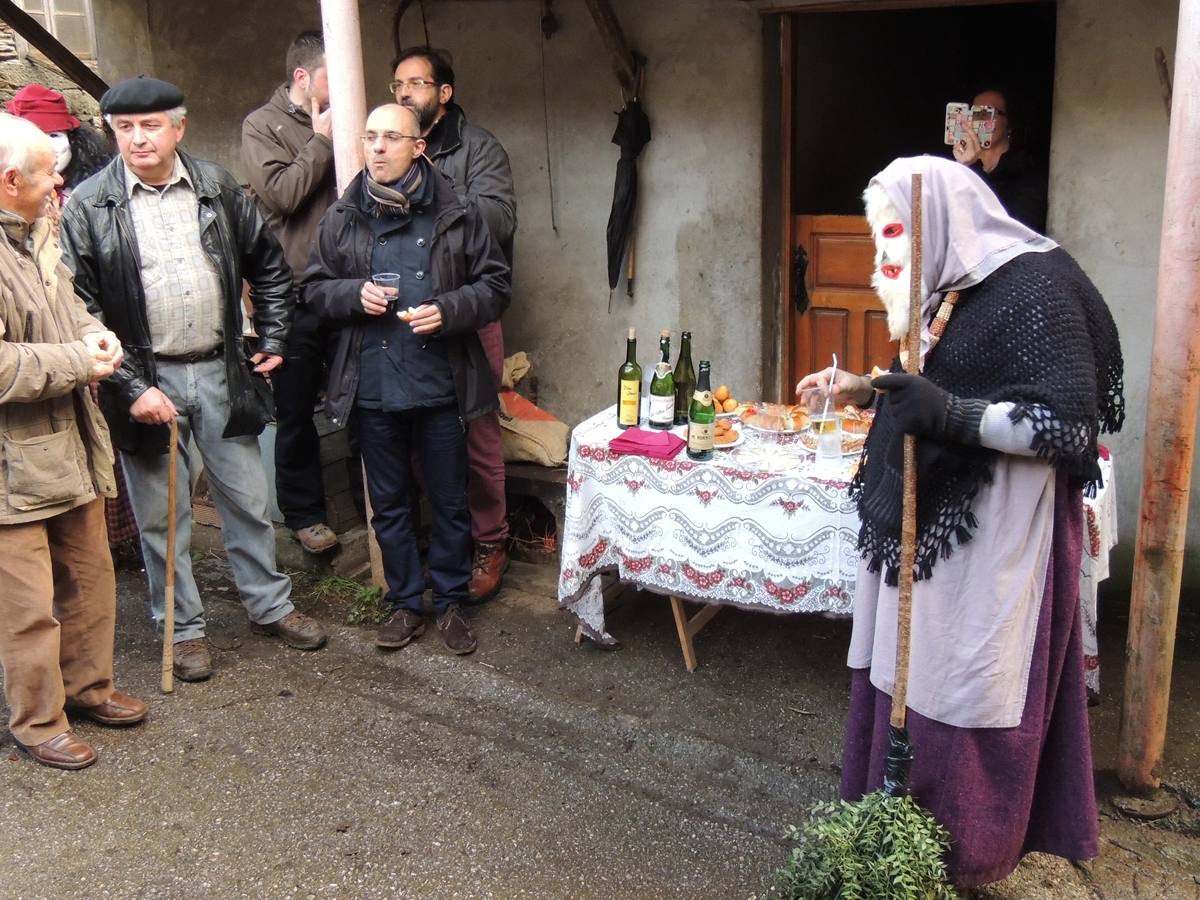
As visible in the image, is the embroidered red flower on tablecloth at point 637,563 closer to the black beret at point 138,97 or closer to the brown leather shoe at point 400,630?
the brown leather shoe at point 400,630

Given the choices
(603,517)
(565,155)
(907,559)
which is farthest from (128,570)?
(907,559)

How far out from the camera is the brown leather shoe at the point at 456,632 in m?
4.73

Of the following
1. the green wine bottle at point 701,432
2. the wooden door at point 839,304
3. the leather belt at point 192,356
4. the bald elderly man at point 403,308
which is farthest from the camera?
the wooden door at point 839,304

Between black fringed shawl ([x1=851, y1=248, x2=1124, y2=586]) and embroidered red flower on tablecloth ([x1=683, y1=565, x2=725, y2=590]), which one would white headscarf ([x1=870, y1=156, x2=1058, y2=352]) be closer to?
black fringed shawl ([x1=851, y1=248, x2=1124, y2=586])

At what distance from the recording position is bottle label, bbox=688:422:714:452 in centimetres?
402

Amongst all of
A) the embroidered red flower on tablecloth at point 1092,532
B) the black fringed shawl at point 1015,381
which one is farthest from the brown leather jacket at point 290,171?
the embroidered red flower on tablecloth at point 1092,532

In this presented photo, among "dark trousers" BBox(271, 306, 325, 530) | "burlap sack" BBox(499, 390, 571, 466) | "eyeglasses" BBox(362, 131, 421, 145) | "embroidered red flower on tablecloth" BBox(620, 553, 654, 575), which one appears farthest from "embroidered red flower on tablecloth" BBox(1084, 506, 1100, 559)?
"dark trousers" BBox(271, 306, 325, 530)

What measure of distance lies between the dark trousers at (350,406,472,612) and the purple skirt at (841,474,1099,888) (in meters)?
2.29

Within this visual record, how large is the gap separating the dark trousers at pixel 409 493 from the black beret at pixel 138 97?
138 cm

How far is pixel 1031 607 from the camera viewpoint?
2693mm

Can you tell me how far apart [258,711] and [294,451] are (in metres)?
1.52

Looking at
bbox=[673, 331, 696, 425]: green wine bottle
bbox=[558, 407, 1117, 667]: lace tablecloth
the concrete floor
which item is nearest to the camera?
the concrete floor

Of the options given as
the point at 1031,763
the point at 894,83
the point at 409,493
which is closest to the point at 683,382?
the point at 409,493

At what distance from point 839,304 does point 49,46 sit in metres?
4.83
